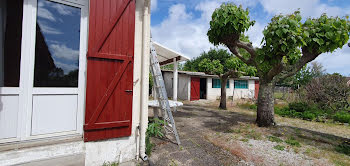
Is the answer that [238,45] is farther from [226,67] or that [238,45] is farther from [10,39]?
[10,39]

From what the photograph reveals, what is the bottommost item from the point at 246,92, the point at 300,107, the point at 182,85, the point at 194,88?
the point at 300,107

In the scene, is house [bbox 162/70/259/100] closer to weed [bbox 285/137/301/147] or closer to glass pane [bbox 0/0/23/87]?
weed [bbox 285/137/301/147]

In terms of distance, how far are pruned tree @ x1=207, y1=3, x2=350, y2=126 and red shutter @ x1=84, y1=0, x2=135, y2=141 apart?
3.37 meters

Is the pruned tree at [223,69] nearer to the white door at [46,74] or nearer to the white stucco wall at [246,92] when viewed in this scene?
the white stucco wall at [246,92]

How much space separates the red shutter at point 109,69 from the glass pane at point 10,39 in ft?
3.04

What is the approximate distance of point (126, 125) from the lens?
93.8 inches

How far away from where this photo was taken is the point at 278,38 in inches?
146

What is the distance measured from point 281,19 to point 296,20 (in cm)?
40

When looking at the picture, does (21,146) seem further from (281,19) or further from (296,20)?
(296,20)

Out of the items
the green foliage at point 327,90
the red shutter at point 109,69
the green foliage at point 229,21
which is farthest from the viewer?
the green foliage at point 327,90

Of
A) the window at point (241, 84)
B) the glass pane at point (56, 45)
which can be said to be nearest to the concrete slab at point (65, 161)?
the glass pane at point (56, 45)

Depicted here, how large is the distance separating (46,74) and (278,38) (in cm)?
492

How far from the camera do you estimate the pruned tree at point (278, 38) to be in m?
3.68

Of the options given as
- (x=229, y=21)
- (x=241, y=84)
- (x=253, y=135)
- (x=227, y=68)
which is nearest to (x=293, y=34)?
(x=229, y=21)
